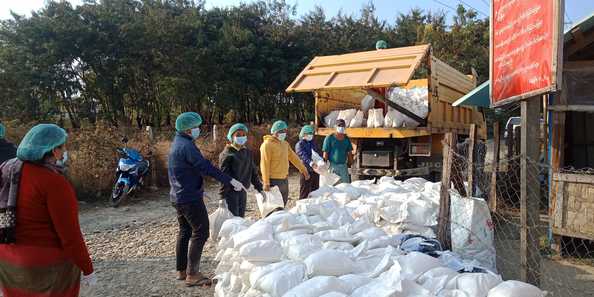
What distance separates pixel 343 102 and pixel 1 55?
38.2 ft

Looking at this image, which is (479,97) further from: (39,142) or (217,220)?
(39,142)

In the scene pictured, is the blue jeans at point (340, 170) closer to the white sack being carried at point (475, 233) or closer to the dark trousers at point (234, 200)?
the dark trousers at point (234, 200)

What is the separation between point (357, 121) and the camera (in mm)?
7285

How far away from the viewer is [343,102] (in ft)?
26.9

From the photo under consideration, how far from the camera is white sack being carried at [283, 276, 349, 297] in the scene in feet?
7.16

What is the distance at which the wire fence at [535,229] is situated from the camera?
2398mm

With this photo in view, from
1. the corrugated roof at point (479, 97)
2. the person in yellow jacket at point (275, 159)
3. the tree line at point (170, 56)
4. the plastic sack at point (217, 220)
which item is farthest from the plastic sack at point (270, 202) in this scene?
the tree line at point (170, 56)

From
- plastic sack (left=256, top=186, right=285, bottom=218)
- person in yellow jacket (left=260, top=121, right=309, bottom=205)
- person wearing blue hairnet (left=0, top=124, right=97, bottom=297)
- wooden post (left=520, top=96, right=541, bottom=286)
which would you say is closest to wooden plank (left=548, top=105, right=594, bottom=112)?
wooden post (left=520, top=96, right=541, bottom=286)

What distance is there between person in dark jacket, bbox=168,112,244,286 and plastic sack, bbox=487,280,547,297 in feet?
7.33

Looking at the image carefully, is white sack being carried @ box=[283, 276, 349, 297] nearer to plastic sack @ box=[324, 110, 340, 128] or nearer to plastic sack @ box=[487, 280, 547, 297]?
plastic sack @ box=[487, 280, 547, 297]

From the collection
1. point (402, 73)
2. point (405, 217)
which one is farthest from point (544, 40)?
point (402, 73)

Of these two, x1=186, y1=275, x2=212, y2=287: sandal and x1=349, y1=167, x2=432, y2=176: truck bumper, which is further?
x1=349, y1=167, x2=432, y2=176: truck bumper

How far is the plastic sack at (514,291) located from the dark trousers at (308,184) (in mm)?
3981

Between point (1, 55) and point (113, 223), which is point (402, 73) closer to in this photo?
point (113, 223)
